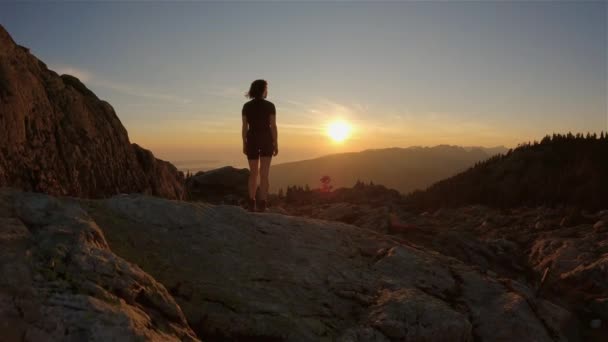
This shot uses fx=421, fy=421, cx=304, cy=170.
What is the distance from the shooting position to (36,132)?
721cm

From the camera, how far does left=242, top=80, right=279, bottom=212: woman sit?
8.36 meters

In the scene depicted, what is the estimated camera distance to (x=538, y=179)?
18.2 metres

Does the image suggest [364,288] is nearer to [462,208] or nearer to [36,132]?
[36,132]

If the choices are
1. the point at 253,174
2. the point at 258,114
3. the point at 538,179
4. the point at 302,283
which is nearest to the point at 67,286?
the point at 302,283

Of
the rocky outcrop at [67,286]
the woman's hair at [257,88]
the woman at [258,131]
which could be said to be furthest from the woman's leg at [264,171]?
the rocky outcrop at [67,286]

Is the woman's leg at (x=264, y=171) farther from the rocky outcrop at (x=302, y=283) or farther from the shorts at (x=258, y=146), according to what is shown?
the rocky outcrop at (x=302, y=283)

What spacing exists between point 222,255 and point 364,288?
5.43ft

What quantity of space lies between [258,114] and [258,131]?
0.34 meters

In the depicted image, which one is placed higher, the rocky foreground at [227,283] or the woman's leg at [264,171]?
the woman's leg at [264,171]

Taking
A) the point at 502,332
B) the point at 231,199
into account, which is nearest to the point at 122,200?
the point at 502,332

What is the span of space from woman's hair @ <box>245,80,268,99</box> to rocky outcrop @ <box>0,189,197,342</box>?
505cm

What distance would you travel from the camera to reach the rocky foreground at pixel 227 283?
2785 mm

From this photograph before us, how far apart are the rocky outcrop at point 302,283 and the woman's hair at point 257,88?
323 centimetres

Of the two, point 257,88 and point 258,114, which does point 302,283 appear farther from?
point 257,88
